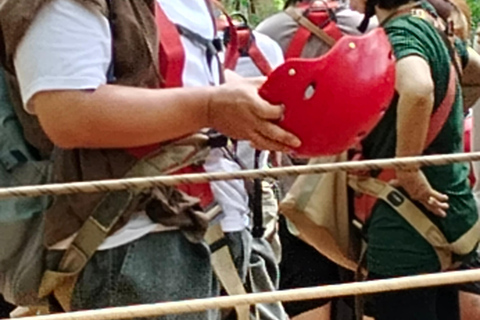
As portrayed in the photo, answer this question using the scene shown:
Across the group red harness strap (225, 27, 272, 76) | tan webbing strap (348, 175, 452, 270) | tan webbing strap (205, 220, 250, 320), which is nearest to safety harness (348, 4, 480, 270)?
tan webbing strap (348, 175, 452, 270)

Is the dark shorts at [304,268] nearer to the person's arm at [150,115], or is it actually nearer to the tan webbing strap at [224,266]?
the tan webbing strap at [224,266]

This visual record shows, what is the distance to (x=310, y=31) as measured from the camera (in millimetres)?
2438

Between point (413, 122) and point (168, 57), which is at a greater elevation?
point (168, 57)

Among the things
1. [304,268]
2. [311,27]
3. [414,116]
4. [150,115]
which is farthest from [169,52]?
[311,27]

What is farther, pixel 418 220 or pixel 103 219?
pixel 418 220

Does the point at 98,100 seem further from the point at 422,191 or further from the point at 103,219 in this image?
the point at 422,191

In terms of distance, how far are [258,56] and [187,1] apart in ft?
2.59

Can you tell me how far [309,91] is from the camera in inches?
44.1

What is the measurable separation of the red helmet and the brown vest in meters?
0.13

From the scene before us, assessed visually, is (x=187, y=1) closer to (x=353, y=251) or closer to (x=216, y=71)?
(x=216, y=71)

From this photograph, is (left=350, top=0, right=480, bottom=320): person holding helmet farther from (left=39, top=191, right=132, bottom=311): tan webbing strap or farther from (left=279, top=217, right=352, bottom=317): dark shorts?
(left=39, top=191, right=132, bottom=311): tan webbing strap

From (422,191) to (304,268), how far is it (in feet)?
1.37

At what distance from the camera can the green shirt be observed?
6.31 ft

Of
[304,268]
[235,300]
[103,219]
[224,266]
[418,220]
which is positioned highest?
[235,300]
